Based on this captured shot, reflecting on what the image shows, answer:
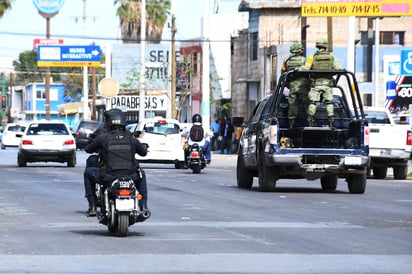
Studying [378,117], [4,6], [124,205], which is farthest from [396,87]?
[4,6]

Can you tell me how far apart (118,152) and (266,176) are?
9690 millimetres

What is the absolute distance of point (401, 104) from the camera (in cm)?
5141

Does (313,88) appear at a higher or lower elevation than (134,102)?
higher

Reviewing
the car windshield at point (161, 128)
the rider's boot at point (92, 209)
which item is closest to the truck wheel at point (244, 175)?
the rider's boot at point (92, 209)

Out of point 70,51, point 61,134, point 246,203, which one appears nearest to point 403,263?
point 246,203

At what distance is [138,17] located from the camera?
100562 millimetres

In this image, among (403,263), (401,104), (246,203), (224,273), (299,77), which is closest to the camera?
(224,273)

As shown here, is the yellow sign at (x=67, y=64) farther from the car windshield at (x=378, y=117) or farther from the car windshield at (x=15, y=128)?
the car windshield at (x=378, y=117)

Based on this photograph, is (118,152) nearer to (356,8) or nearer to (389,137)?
(389,137)

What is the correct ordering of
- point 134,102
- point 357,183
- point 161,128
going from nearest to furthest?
point 357,183
point 161,128
point 134,102

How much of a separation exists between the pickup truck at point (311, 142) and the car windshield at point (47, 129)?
1605 cm

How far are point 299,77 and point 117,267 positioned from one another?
1273 centimetres

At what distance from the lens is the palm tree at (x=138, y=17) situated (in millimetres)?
100812

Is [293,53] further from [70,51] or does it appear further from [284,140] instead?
[70,51]
